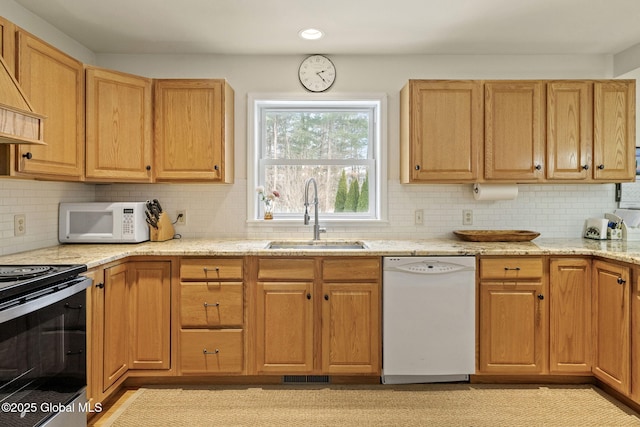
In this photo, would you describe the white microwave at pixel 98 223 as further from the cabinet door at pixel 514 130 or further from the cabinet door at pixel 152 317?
the cabinet door at pixel 514 130

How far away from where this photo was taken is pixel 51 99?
234 centimetres

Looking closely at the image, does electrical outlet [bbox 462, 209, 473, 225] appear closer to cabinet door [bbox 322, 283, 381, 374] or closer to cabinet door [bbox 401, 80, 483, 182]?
cabinet door [bbox 401, 80, 483, 182]

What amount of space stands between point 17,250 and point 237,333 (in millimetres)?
1445

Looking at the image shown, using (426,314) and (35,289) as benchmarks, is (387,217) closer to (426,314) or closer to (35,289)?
(426,314)

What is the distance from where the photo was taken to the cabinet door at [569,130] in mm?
2984

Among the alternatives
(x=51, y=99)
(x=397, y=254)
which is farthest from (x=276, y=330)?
(x=51, y=99)

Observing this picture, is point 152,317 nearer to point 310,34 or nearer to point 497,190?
point 310,34

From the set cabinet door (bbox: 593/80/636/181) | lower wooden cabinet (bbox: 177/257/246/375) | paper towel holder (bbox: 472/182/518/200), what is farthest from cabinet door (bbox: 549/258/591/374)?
lower wooden cabinet (bbox: 177/257/246/375)

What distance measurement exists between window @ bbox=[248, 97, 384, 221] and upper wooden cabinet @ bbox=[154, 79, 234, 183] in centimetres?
52

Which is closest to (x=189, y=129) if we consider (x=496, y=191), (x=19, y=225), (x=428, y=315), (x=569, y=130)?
(x=19, y=225)

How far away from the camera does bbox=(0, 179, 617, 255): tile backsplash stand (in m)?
3.33

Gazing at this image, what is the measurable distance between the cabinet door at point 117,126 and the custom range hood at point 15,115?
0.77m

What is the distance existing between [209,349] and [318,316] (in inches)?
29.5

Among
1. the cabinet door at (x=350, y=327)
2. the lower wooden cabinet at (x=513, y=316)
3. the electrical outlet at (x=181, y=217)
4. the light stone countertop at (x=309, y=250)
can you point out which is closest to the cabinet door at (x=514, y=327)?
the lower wooden cabinet at (x=513, y=316)
